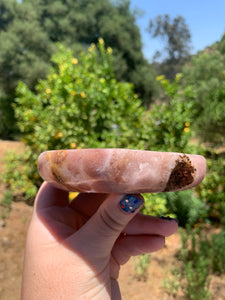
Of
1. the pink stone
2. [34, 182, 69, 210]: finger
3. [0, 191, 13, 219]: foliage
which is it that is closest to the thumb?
the pink stone

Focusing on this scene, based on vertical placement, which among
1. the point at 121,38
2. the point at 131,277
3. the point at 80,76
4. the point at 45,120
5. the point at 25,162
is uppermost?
the point at 121,38

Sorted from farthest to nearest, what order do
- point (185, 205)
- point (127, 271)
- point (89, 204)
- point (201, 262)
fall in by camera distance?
point (185, 205), point (127, 271), point (201, 262), point (89, 204)

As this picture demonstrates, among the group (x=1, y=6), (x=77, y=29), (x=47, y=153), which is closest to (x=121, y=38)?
(x=77, y=29)

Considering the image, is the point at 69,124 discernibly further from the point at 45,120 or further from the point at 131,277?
the point at 131,277

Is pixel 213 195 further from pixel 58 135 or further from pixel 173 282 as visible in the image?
pixel 58 135

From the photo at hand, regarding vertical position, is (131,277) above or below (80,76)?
below

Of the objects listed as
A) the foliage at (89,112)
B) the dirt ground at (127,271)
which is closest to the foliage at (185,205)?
the dirt ground at (127,271)

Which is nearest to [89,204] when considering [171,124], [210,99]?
[171,124]
